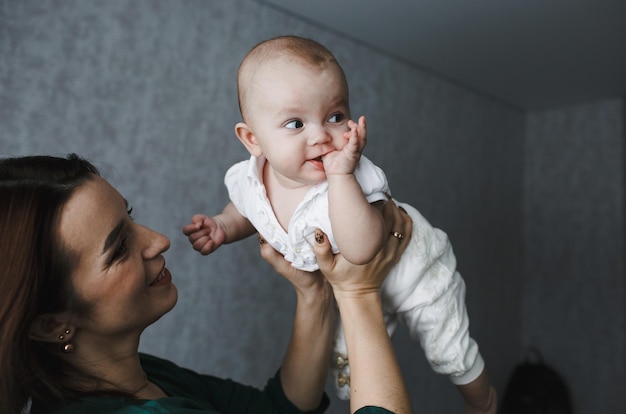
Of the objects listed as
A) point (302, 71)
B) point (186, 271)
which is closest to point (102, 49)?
point (186, 271)

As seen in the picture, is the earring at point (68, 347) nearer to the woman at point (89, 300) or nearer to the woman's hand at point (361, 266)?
the woman at point (89, 300)

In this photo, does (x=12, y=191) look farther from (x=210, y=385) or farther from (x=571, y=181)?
(x=571, y=181)

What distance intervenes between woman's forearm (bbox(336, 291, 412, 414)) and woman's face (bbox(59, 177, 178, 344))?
36cm

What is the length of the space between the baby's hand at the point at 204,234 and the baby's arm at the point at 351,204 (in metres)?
0.35

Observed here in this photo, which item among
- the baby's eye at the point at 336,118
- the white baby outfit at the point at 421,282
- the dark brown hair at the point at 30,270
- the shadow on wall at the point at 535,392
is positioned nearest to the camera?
the dark brown hair at the point at 30,270

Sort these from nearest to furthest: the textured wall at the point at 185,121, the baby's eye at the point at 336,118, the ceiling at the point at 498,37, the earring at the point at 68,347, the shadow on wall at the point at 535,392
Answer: the earring at the point at 68,347, the baby's eye at the point at 336,118, the textured wall at the point at 185,121, the ceiling at the point at 498,37, the shadow on wall at the point at 535,392

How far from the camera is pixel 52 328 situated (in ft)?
3.36

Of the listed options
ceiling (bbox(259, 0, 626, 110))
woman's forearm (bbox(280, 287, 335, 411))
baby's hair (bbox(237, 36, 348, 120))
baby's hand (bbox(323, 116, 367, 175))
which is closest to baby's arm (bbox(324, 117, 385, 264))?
baby's hand (bbox(323, 116, 367, 175))

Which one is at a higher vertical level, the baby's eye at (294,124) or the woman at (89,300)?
the baby's eye at (294,124)

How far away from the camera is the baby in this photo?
3.61 ft

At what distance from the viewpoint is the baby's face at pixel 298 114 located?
1.10 meters

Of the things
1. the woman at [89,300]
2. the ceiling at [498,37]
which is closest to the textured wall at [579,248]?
the ceiling at [498,37]

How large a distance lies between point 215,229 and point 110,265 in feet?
1.17

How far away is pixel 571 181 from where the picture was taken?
13.5 ft
